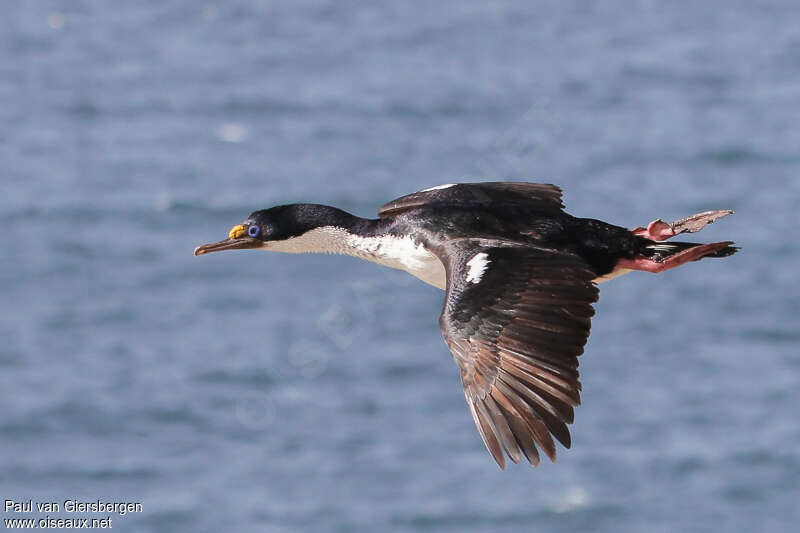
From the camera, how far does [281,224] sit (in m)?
13.5

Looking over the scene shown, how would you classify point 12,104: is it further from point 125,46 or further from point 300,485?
point 300,485

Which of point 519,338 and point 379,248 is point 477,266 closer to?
point 519,338

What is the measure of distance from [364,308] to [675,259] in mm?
32030

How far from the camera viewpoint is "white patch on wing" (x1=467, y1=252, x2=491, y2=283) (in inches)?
456

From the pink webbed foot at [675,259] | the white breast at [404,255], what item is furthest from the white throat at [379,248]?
the pink webbed foot at [675,259]

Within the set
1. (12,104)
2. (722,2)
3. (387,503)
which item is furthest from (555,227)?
(722,2)

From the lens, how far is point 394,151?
155ft

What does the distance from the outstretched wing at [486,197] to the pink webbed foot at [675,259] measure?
0.81 meters

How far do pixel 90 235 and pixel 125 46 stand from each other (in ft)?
38.4

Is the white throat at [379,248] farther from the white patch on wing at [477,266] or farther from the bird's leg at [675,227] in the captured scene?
the bird's leg at [675,227]

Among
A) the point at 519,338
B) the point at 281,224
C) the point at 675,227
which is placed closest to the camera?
the point at 519,338

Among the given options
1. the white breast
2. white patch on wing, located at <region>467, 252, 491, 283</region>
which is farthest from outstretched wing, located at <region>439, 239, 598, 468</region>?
the white breast

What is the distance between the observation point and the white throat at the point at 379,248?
504 inches

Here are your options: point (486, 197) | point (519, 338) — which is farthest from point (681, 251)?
point (519, 338)
